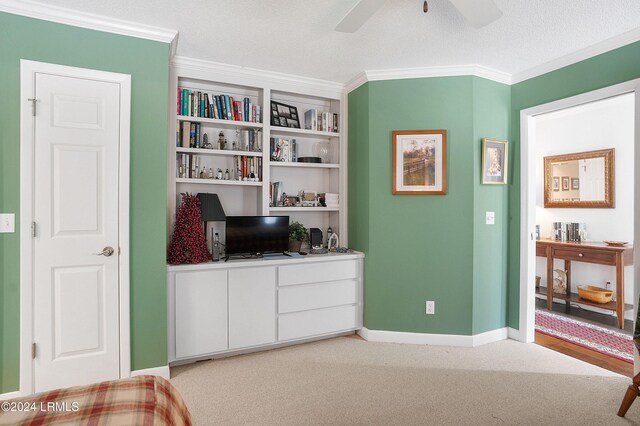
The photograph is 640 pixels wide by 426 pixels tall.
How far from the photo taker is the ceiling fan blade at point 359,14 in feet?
6.17

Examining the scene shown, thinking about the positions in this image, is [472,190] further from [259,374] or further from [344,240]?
[259,374]

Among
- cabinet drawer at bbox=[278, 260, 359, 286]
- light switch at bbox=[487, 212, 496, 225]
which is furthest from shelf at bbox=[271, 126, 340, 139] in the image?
light switch at bbox=[487, 212, 496, 225]

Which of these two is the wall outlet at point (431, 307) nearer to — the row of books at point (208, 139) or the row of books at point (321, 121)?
the row of books at point (321, 121)

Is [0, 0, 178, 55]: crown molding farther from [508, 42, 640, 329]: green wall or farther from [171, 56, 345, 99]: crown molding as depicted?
[508, 42, 640, 329]: green wall

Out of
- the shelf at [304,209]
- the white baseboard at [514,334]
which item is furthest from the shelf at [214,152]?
the white baseboard at [514,334]

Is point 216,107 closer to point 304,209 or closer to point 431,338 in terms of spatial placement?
point 304,209

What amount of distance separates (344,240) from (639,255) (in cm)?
239

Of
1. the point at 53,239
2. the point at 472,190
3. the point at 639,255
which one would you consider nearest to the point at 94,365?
→ the point at 53,239

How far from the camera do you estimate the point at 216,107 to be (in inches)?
124

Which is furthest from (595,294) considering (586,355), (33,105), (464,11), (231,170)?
(33,105)

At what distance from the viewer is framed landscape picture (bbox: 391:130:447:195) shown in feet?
10.5

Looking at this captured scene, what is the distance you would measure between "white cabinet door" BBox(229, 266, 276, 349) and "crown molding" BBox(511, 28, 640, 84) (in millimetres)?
3006

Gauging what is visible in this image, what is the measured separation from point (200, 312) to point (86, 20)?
227cm

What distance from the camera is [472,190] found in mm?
3170
